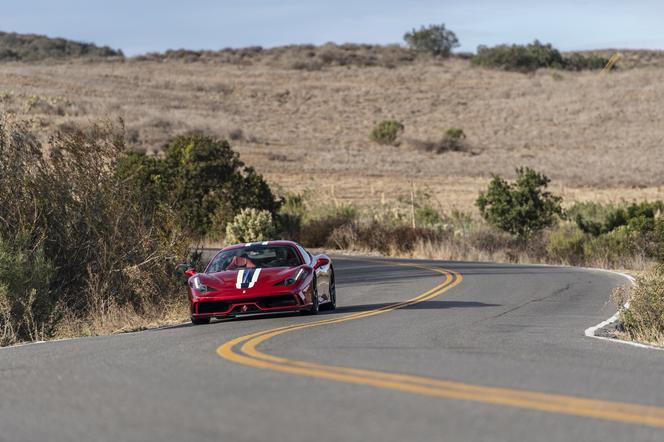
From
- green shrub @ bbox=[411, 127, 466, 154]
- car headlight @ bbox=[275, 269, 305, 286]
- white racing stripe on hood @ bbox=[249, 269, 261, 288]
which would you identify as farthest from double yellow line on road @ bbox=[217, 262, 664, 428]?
green shrub @ bbox=[411, 127, 466, 154]

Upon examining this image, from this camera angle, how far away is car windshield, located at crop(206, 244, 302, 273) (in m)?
18.8

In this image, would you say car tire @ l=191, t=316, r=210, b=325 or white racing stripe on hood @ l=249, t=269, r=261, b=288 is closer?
white racing stripe on hood @ l=249, t=269, r=261, b=288

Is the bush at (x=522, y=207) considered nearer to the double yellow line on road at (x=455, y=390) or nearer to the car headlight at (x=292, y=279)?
the car headlight at (x=292, y=279)

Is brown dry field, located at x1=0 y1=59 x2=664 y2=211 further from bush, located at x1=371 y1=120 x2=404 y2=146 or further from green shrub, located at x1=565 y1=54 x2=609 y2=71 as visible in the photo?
green shrub, located at x1=565 y1=54 x2=609 y2=71

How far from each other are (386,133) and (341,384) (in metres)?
74.1

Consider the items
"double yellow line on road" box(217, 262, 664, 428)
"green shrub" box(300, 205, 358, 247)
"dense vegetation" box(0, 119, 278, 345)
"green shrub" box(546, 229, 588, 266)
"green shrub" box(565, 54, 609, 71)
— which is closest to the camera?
"double yellow line on road" box(217, 262, 664, 428)

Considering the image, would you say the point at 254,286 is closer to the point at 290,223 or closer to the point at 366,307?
the point at 366,307

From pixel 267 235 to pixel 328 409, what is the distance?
92.7ft

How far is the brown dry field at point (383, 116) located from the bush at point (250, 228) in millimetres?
19058

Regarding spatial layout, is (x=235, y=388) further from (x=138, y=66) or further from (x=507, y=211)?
(x=138, y=66)

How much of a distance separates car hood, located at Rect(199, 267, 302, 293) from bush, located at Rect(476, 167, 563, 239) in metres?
22.7

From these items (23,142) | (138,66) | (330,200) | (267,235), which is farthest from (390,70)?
(23,142)

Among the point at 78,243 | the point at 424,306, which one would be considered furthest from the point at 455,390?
the point at 78,243

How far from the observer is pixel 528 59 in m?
125
